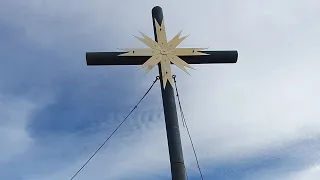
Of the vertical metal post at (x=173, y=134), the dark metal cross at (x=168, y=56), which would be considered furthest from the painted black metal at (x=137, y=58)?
the vertical metal post at (x=173, y=134)

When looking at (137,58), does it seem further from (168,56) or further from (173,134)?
(173,134)

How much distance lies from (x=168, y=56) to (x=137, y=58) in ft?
1.73

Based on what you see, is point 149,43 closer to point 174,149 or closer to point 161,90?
point 161,90

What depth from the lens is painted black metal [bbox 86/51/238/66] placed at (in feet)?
23.7

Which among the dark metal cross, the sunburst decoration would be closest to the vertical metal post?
the dark metal cross

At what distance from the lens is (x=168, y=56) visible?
291 inches

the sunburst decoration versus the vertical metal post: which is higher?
the sunburst decoration

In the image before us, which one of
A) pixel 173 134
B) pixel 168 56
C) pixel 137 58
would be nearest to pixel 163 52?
pixel 168 56

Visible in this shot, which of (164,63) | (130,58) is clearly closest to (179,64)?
(164,63)

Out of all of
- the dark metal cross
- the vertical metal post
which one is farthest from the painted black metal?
the vertical metal post

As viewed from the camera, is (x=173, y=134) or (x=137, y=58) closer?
(x=173, y=134)

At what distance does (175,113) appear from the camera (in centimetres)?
717

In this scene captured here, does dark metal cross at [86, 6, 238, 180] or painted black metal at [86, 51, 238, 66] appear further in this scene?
painted black metal at [86, 51, 238, 66]

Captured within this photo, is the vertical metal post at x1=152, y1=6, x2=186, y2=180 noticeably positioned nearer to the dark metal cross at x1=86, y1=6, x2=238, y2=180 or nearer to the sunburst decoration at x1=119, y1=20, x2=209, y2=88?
the dark metal cross at x1=86, y1=6, x2=238, y2=180
